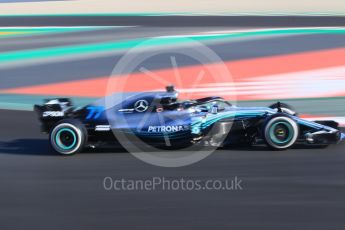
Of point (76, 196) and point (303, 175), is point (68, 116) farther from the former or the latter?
point (303, 175)

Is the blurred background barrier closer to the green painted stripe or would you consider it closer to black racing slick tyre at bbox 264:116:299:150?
the green painted stripe

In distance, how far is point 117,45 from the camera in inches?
610

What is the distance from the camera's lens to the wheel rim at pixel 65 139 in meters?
6.79

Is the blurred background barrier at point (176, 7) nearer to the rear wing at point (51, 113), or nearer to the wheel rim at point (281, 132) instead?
the wheel rim at point (281, 132)

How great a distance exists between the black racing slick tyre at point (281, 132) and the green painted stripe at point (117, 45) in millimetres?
8882

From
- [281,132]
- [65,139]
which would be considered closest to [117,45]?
[65,139]

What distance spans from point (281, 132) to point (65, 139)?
2.51 m

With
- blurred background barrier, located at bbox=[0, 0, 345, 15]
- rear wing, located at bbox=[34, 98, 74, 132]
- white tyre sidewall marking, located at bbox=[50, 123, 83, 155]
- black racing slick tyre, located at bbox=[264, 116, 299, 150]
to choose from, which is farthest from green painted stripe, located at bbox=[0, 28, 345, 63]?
black racing slick tyre, located at bbox=[264, 116, 299, 150]

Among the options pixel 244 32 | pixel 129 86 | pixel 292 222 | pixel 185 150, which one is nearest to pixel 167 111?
pixel 185 150

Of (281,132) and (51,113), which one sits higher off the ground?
(51,113)

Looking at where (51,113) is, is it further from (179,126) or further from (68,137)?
(179,126)

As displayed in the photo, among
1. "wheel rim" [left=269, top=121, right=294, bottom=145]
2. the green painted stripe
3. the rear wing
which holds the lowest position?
"wheel rim" [left=269, top=121, right=294, bottom=145]

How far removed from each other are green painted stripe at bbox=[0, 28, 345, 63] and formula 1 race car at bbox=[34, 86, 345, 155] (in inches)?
315

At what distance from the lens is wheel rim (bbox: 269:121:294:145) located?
21.5 ft
